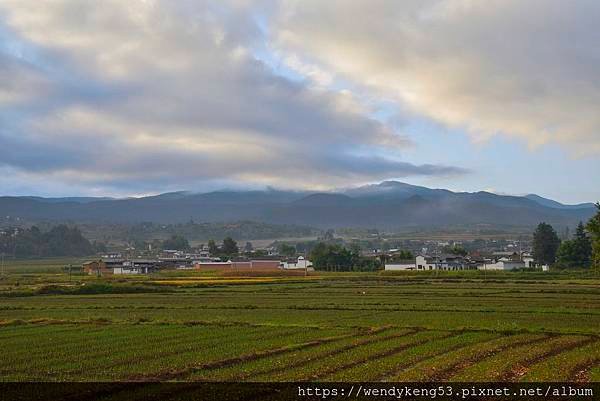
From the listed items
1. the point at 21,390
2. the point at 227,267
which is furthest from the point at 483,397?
the point at 227,267

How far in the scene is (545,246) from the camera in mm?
139500

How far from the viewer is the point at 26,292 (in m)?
62.9

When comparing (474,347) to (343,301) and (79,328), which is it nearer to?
(79,328)

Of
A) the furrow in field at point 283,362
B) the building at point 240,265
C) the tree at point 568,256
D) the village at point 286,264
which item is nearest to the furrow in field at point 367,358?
the furrow in field at point 283,362

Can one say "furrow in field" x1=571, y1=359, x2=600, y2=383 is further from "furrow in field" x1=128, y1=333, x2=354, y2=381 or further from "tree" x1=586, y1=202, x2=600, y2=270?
"tree" x1=586, y1=202, x2=600, y2=270

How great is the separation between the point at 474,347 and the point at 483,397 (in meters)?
8.94

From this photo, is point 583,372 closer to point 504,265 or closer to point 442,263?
point 442,263

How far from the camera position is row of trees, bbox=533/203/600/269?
65.4m

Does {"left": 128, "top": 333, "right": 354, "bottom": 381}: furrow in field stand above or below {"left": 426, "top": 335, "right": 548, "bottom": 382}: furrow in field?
below

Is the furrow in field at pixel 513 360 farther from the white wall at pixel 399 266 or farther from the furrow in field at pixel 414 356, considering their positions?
the white wall at pixel 399 266

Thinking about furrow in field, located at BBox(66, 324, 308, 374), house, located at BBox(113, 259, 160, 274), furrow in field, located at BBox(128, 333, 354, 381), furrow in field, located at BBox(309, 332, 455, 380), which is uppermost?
furrow in field, located at BBox(309, 332, 455, 380)

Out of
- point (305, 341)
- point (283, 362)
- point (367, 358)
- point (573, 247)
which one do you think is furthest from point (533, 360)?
point (573, 247)

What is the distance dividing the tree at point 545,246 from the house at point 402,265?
2875 centimetres

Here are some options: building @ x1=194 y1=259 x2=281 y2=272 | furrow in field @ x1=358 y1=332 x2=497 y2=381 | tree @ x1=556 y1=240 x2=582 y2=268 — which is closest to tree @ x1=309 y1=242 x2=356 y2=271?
building @ x1=194 y1=259 x2=281 y2=272
